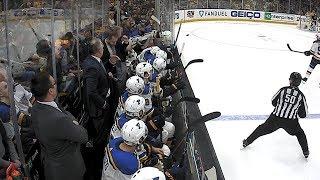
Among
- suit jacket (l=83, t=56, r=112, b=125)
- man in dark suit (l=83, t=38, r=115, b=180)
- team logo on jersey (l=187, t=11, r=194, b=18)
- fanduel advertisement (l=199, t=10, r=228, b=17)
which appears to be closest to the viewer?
man in dark suit (l=83, t=38, r=115, b=180)

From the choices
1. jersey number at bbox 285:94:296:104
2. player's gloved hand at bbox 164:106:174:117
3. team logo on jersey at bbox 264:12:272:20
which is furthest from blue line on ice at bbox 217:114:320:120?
team logo on jersey at bbox 264:12:272:20

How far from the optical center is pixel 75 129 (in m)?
2.21

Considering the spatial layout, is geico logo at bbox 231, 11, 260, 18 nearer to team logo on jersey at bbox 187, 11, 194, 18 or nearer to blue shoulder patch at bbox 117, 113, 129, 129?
team logo on jersey at bbox 187, 11, 194, 18

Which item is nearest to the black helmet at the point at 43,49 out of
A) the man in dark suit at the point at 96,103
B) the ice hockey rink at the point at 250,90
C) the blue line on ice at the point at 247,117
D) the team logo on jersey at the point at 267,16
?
the man in dark suit at the point at 96,103

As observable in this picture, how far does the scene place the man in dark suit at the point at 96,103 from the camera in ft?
10.6

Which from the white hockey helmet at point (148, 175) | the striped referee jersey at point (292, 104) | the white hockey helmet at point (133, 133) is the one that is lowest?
the striped referee jersey at point (292, 104)

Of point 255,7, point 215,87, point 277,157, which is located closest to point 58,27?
point 277,157

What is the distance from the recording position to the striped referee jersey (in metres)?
3.82

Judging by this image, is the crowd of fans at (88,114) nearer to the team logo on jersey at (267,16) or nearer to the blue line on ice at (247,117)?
the blue line on ice at (247,117)

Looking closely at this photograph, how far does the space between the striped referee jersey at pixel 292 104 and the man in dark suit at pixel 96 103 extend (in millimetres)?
1688

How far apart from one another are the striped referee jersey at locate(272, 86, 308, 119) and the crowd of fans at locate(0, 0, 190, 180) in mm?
1036

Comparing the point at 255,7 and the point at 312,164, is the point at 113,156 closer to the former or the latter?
Answer: the point at 312,164

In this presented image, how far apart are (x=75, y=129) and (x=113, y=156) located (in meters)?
0.28

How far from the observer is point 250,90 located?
6.64 m
